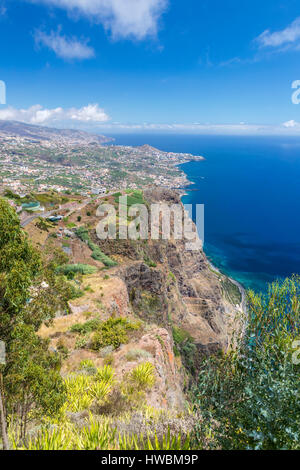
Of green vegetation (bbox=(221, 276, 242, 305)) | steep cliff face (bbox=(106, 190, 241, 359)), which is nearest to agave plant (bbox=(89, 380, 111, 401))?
steep cliff face (bbox=(106, 190, 241, 359))

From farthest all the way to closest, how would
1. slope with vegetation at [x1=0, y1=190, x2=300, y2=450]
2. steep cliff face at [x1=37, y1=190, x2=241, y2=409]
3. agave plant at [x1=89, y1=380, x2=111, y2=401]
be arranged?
steep cliff face at [x1=37, y1=190, x2=241, y2=409]
agave plant at [x1=89, y1=380, x2=111, y2=401]
slope with vegetation at [x1=0, y1=190, x2=300, y2=450]

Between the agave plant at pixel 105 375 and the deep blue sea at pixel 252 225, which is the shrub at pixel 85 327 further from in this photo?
the deep blue sea at pixel 252 225

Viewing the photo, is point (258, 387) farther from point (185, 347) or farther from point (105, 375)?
point (185, 347)

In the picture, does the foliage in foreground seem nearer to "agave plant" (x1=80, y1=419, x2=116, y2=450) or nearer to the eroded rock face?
"agave plant" (x1=80, y1=419, x2=116, y2=450)

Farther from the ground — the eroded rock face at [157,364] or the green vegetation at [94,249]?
the green vegetation at [94,249]

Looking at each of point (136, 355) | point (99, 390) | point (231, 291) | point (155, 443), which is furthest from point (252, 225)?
point (155, 443)

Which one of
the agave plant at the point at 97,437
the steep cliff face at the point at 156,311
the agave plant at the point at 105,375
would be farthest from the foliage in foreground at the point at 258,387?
the agave plant at the point at 105,375

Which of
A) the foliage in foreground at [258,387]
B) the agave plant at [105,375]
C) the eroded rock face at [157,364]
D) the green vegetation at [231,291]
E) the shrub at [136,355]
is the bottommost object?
the green vegetation at [231,291]

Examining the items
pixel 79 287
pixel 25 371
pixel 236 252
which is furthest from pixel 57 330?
pixel 236 252
